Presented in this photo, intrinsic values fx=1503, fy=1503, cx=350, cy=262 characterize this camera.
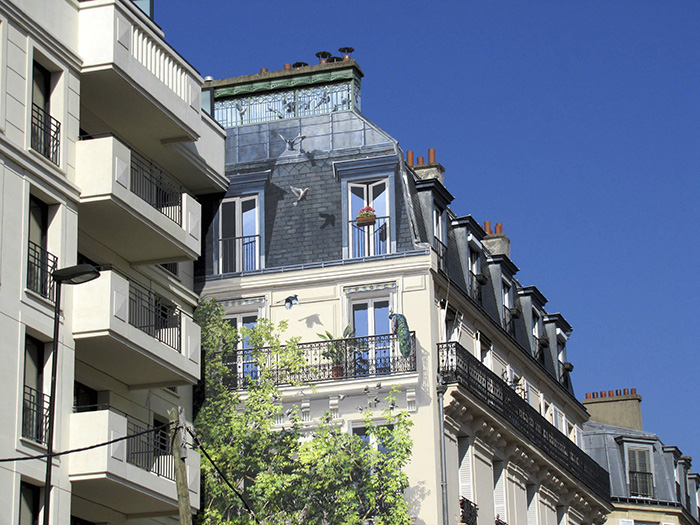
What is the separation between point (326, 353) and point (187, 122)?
7588 mm

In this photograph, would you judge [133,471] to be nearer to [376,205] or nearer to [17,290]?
[17,290]

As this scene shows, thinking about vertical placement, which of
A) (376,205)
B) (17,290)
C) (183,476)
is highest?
(376,205)

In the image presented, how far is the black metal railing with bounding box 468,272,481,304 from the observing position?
39866 millimetres

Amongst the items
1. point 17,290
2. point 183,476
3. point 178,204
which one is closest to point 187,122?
point 178,204

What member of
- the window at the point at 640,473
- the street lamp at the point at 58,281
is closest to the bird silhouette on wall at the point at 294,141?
the street lamp at the point at 58,281

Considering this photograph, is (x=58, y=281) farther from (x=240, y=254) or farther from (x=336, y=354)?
(x=240, y=254)

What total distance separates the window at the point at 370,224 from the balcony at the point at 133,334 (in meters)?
6.37

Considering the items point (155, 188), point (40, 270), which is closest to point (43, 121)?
point (40, 270)

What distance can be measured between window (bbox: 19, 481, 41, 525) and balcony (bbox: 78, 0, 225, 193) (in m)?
7.65

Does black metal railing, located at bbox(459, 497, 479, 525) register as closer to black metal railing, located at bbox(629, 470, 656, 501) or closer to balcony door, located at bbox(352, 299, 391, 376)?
balcony door, located at bbox(352, 299, 391, 376)

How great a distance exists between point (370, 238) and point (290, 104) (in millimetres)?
4861

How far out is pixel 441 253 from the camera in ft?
124

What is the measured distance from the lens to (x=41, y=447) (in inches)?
957

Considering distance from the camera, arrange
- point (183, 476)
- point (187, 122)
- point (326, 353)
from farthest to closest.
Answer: point (326, 353) → point (187, 122) → point (183, 476)
